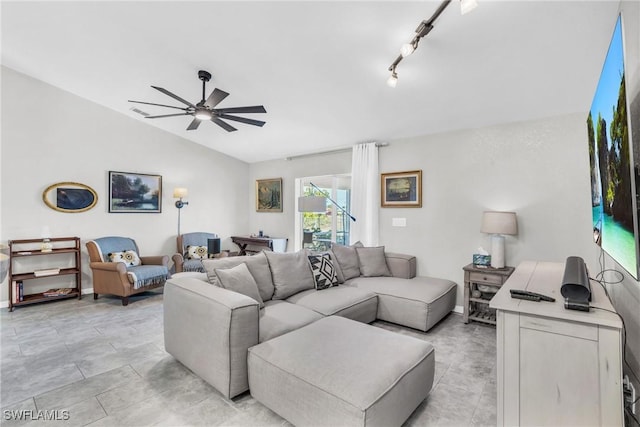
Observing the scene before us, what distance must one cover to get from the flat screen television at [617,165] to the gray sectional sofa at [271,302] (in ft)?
6.20

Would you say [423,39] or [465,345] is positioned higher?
[423,39]

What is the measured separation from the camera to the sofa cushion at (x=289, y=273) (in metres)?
3.03

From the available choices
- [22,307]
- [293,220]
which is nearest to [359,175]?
[293,220]

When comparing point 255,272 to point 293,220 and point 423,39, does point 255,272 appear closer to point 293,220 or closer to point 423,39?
point 423,39

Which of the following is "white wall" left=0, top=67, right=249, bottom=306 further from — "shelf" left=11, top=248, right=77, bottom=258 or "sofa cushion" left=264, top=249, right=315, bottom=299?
"sofa cushion" left=264, top=249, right=315, bottom=299

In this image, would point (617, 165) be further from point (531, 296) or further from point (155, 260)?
point (155, 260)

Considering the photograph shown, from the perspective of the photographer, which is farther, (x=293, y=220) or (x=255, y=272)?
(x=293, y=220)

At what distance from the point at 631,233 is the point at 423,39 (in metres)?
1.90

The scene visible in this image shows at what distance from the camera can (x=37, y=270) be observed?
434 cm

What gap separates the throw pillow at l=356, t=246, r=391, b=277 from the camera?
13.3 feet

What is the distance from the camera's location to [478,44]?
7.71ft

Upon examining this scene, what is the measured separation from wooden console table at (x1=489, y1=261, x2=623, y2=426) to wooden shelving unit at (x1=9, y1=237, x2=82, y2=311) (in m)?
5.26

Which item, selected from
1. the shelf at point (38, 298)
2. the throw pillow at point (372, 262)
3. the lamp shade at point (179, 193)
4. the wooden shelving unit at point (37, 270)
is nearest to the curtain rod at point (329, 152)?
the throw pillow at point (372, 262)

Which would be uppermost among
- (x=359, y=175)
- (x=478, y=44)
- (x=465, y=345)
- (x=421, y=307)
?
(x=478, y=44)
